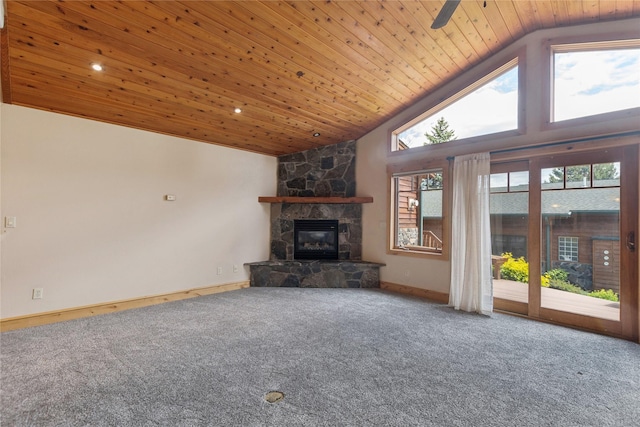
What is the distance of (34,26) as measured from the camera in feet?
7.68

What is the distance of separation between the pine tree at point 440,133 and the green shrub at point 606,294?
258 cm

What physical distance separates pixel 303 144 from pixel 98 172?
123 inches

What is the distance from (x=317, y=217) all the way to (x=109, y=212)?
3233 millimetres

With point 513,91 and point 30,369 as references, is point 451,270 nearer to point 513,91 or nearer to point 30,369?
point 513,91

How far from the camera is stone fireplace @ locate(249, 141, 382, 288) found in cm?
522

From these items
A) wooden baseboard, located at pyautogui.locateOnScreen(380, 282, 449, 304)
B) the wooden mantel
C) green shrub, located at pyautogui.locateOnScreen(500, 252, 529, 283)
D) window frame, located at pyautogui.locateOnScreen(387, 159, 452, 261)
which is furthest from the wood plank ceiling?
wooden baseboard, located at pyautogui.locateOnScreen(380, 282, 449, 304)

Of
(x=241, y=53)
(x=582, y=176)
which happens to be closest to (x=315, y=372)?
(x=241, y=53)

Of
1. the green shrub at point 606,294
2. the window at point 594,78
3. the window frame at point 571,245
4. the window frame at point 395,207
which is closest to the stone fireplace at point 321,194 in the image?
the window frame at point 395,207

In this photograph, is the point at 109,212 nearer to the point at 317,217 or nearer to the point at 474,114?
the point at 317,217

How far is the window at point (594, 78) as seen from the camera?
10.5 ft

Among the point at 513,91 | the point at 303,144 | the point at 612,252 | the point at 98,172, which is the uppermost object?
the point at 513,91

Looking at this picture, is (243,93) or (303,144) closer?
(243,93)

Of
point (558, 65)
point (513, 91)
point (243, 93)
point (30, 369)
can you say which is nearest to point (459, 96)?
point (513, 91)

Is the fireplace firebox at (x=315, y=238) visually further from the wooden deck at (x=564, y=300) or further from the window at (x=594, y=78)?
the window at (x=594, y=78)
